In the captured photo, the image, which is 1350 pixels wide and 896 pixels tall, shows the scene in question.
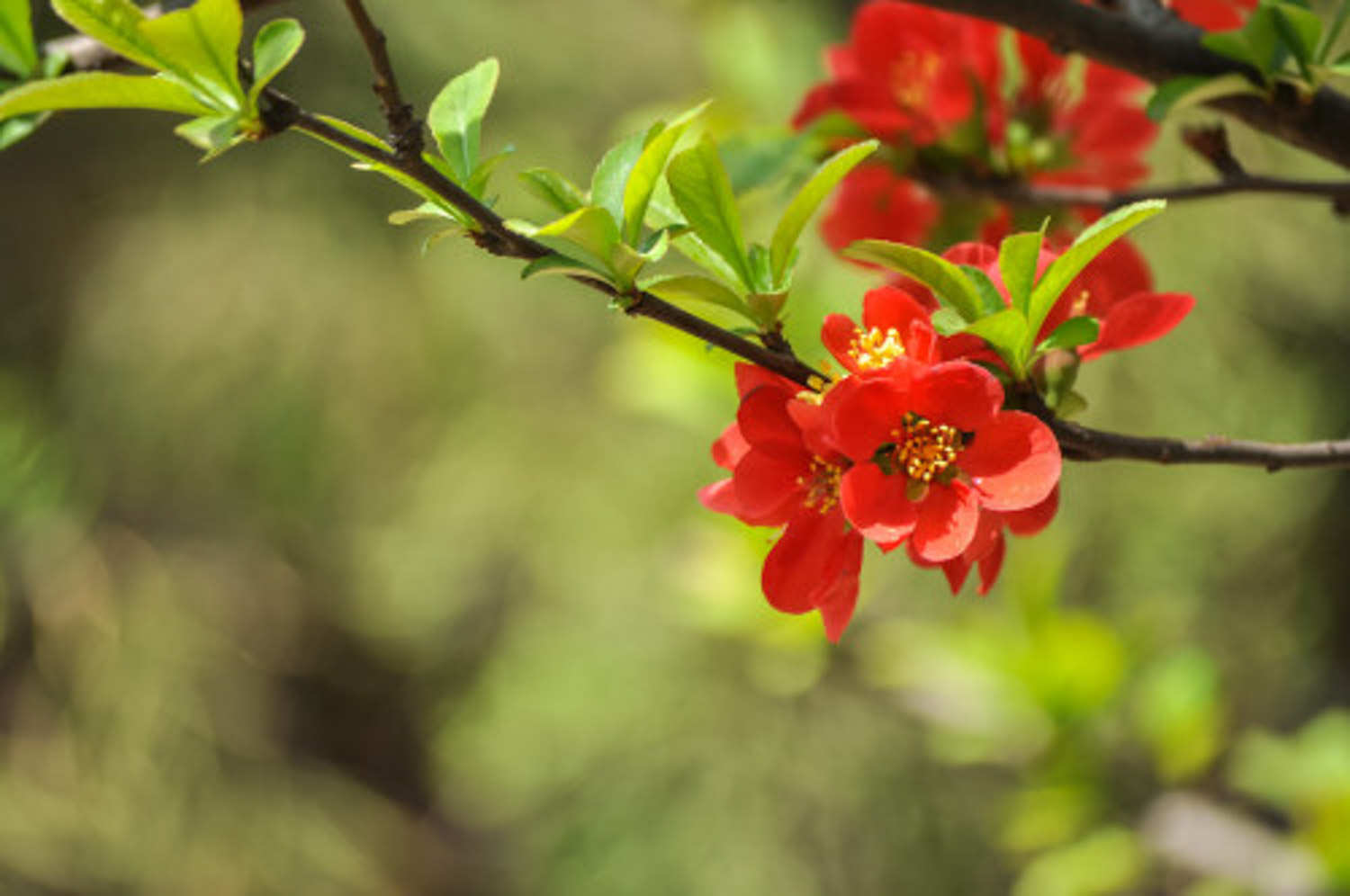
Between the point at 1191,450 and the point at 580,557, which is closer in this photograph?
the point at 1191,450

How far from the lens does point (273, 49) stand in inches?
10.2

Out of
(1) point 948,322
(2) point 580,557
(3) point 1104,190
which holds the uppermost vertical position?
(1) point 948,322

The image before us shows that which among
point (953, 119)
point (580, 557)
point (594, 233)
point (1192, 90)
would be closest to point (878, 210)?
point (953, 119)

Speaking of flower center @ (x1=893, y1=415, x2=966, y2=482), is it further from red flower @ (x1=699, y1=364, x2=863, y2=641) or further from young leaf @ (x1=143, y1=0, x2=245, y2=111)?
young leaf @ (x1=143, y1=0, x2=245, y2=111)

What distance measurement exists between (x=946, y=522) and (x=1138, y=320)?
79mm

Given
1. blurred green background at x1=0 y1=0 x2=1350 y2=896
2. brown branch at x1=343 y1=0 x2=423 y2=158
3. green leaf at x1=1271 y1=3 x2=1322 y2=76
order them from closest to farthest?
brown branch at x1=343 y1=0 x2=423 y2=158, green leaf at x1=1271 y1=3 x2=1322 y2=76, blurred green background at x1=0 y1=0 x2=1350 y2=896

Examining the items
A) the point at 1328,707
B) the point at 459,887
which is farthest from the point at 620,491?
the point at 459,887

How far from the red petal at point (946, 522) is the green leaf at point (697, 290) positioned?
0.19 feet

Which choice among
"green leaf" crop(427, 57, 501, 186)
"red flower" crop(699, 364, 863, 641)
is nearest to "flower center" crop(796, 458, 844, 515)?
"red flower" crop(699, 364, 863, 641)

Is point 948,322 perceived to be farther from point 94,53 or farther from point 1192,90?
point 94,53

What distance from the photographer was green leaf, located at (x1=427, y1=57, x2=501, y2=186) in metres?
0.27

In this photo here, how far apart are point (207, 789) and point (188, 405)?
1.50 feet

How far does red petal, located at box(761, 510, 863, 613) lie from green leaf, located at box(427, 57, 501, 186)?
107 millimetres

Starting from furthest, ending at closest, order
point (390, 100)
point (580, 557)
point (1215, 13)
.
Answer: point (580, 557) → point (1215, 13) → point (390, 100)
